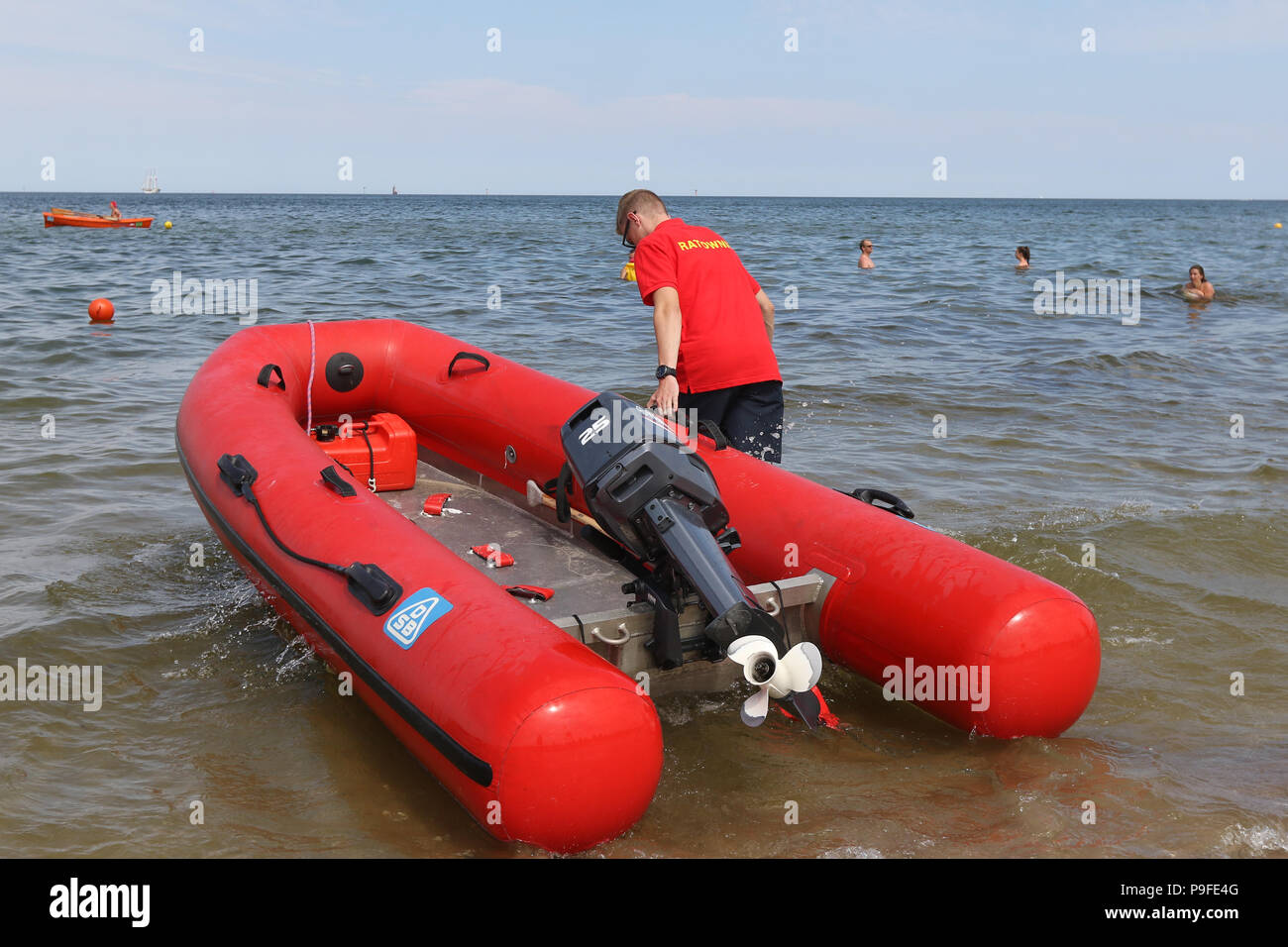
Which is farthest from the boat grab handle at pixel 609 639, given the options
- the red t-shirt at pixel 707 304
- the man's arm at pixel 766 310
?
the man's arm at pixel 766 310

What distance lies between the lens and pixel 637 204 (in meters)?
3.85

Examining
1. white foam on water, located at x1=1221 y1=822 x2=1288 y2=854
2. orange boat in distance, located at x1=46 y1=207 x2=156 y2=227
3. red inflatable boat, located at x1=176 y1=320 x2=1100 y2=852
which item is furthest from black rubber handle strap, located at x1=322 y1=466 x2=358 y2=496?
orange boat in distance, located at x1=46 y1=207 x2=156 y2=227

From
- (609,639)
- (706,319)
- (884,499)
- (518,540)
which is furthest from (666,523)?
(518,540)

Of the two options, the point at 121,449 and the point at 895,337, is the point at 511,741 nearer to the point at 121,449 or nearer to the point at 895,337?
the point at 121,449

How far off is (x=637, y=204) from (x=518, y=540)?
1345mm

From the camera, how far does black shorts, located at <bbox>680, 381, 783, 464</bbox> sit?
3.92m

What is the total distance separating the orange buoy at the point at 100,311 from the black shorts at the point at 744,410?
27.2 ft

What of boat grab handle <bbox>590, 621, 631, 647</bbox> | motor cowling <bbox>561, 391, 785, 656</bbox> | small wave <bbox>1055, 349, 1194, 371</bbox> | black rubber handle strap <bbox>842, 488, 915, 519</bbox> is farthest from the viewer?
small wave <bbox>1055, 349, 1194, 371</bbox>

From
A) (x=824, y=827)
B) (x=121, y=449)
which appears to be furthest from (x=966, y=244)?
(x=824, y=827)

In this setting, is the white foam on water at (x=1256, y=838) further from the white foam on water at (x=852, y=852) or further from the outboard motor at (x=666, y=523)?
the outboard motor at (x=666, y=523)

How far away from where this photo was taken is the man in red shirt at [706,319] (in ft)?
12.1

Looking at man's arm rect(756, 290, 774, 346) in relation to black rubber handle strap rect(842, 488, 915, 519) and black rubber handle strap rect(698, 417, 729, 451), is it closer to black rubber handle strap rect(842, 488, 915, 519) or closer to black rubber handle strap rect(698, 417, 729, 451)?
black rubber handle strap rect(698, 417, 729, 451)

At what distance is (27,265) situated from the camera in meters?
16.9

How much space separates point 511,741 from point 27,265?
18030 mm
